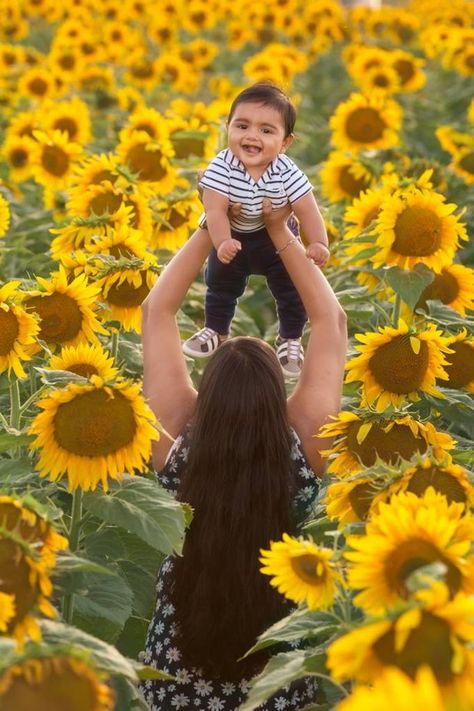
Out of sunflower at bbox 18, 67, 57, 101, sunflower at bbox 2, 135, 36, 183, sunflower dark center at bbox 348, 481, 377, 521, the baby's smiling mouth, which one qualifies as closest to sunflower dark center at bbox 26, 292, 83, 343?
the baby's smiling mouth

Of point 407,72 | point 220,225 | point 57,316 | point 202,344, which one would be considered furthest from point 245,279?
point 407,72

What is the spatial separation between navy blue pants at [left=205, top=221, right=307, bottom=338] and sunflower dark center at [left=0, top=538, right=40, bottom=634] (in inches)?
57.2

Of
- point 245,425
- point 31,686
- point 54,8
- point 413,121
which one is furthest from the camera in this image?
point 54,8

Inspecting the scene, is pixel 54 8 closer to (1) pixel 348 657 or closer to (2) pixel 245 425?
(2) pixel 245 425

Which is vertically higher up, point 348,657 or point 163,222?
point 163,222

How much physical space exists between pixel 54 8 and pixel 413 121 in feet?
12.0

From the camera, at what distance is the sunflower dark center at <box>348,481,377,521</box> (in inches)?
91.8

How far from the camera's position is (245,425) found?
8.57 ft

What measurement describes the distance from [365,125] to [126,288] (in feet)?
9.44

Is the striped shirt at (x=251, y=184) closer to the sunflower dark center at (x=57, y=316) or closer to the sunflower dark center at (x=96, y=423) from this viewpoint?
the sunflower dark center at (x=57, y=316)

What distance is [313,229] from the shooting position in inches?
122

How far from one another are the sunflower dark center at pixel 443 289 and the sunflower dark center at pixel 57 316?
1.08 metres

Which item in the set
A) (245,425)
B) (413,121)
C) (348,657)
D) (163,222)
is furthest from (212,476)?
(413,121)

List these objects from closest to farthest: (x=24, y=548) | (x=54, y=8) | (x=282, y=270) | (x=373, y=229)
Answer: (x=24, y=548)
(x=282, y=270)
(x=373, y=229)
(x=54, y=8)
